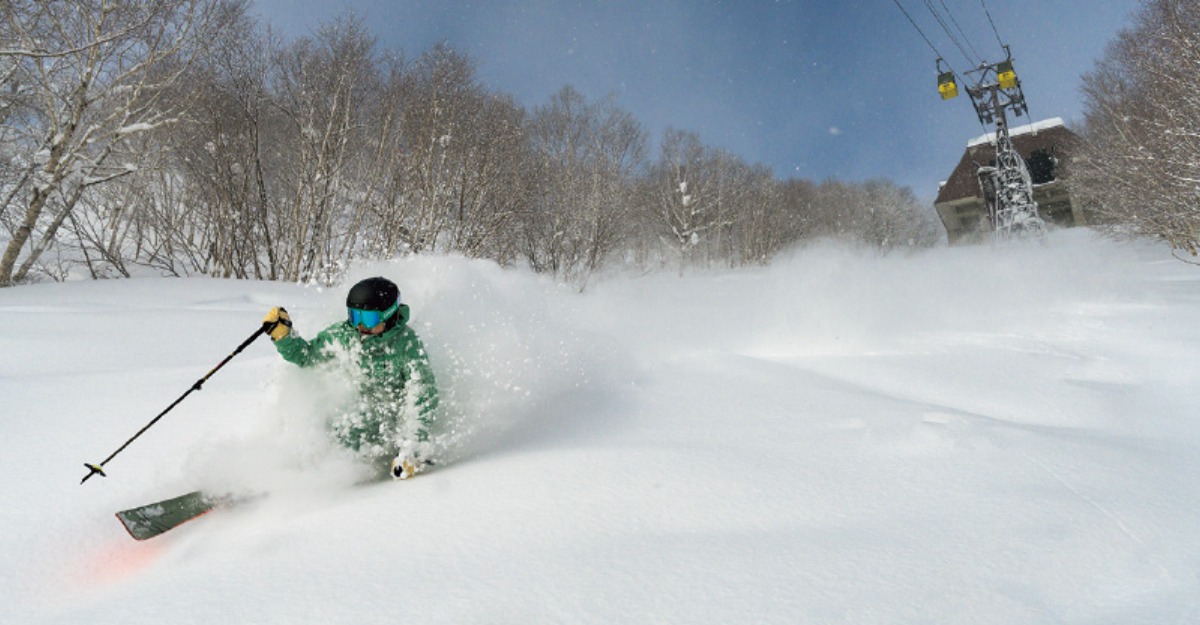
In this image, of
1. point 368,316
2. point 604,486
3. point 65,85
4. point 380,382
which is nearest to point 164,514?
point 380,382

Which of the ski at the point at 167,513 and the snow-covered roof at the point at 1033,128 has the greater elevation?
the snow-covered roof at the point at 1033,128

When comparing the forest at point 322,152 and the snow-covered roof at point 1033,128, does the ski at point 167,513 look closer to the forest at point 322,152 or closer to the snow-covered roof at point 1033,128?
the forest at point 322,152

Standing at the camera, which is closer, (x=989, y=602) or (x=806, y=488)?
(x=989, y=602)

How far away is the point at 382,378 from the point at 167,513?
43.6 inches

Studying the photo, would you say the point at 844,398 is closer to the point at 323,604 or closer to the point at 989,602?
the point at 989,602

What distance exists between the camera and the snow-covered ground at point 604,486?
5.28 feet

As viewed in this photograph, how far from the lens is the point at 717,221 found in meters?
34.7

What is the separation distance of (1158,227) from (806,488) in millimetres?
20364

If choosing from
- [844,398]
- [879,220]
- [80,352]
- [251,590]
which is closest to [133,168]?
[80,352]

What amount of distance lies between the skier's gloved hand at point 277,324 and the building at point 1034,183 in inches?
1561

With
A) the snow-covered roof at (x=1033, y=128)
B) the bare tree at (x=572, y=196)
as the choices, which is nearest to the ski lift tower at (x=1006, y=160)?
the bare tree at (x=572, y=196)

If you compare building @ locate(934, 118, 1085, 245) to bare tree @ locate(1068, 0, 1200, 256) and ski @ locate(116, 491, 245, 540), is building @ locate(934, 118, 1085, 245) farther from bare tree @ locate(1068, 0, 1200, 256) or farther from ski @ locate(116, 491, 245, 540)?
ski @ locate(116, 491, 245, 540)

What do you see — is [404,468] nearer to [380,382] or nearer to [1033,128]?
[380,382]

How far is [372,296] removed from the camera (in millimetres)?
2893
